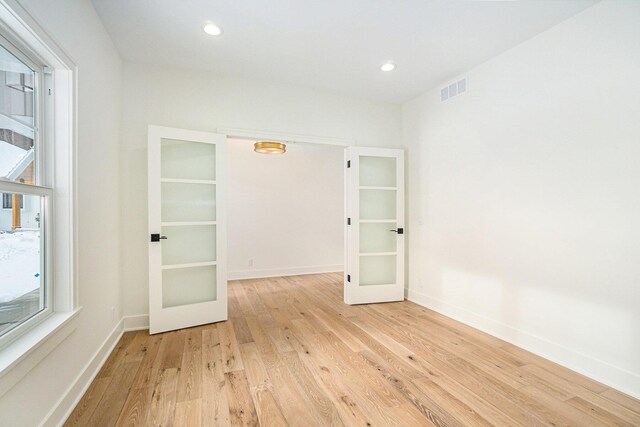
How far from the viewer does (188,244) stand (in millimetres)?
3205

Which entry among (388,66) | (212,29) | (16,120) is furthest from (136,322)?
(388,66)

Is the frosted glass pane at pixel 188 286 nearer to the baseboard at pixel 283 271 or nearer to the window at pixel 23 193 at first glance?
the window at pixel 23 193

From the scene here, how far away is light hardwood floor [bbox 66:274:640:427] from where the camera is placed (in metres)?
1.75

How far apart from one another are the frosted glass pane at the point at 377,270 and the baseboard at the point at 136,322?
8.67 ft

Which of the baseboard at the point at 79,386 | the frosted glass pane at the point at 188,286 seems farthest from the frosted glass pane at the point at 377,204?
the baseboard at the point at 79,386

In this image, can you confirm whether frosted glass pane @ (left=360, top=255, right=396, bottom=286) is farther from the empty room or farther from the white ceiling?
the white ceiling

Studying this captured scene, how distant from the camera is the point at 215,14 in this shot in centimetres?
236

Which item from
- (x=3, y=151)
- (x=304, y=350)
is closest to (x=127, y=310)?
(x=304, y=350)

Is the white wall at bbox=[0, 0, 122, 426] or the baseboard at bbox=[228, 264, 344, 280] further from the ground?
the white wall at bbox=[0, 0, 122, 426]

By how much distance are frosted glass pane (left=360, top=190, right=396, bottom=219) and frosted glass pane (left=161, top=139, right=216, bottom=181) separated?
6.58 ft

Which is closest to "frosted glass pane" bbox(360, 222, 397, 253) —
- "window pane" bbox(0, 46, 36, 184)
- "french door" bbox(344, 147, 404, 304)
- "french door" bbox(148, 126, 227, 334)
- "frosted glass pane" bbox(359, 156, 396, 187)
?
"french door" bbox(344, 147, 404, 304)

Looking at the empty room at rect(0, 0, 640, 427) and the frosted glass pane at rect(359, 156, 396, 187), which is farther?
the frosted glass pane at rect(359, 156, 396, 187)

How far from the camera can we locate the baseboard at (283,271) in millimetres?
5477

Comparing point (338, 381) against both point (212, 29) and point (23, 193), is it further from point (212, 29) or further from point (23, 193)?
point (212, 29)
